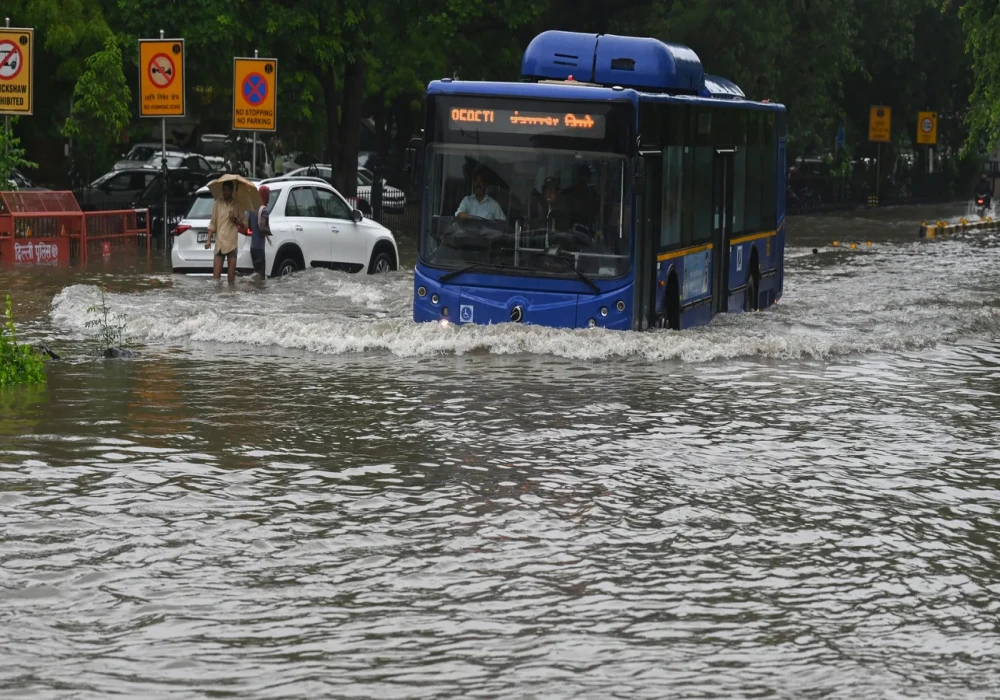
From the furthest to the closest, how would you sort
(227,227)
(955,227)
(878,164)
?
(878,164)
(955,227)
(227,227)

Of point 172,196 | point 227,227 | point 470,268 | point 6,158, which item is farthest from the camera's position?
point 172,196

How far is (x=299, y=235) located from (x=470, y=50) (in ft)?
60.0

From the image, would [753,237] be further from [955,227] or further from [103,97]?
[955,227]

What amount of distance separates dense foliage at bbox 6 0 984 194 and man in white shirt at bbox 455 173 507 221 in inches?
710

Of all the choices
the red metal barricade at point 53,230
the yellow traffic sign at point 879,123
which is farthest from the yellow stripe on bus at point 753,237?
the yellow traffic sign at point 879,123

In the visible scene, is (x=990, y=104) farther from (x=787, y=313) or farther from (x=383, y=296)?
(x=383, y=296)

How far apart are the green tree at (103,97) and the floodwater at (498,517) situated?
17.5 metres

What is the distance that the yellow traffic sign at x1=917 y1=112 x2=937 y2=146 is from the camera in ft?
192

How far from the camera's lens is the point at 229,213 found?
23.7m

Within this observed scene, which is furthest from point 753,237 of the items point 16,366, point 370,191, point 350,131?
point 370,191

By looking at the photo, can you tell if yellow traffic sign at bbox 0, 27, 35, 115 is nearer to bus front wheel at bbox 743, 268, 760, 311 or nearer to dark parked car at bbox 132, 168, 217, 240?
dark parked car at bbox 132, 168, 217, 240

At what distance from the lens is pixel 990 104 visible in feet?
111

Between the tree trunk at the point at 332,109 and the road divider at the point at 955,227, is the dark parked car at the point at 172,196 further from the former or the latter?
the road divider at the point at 955,227

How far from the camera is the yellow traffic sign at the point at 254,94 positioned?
31109mm
